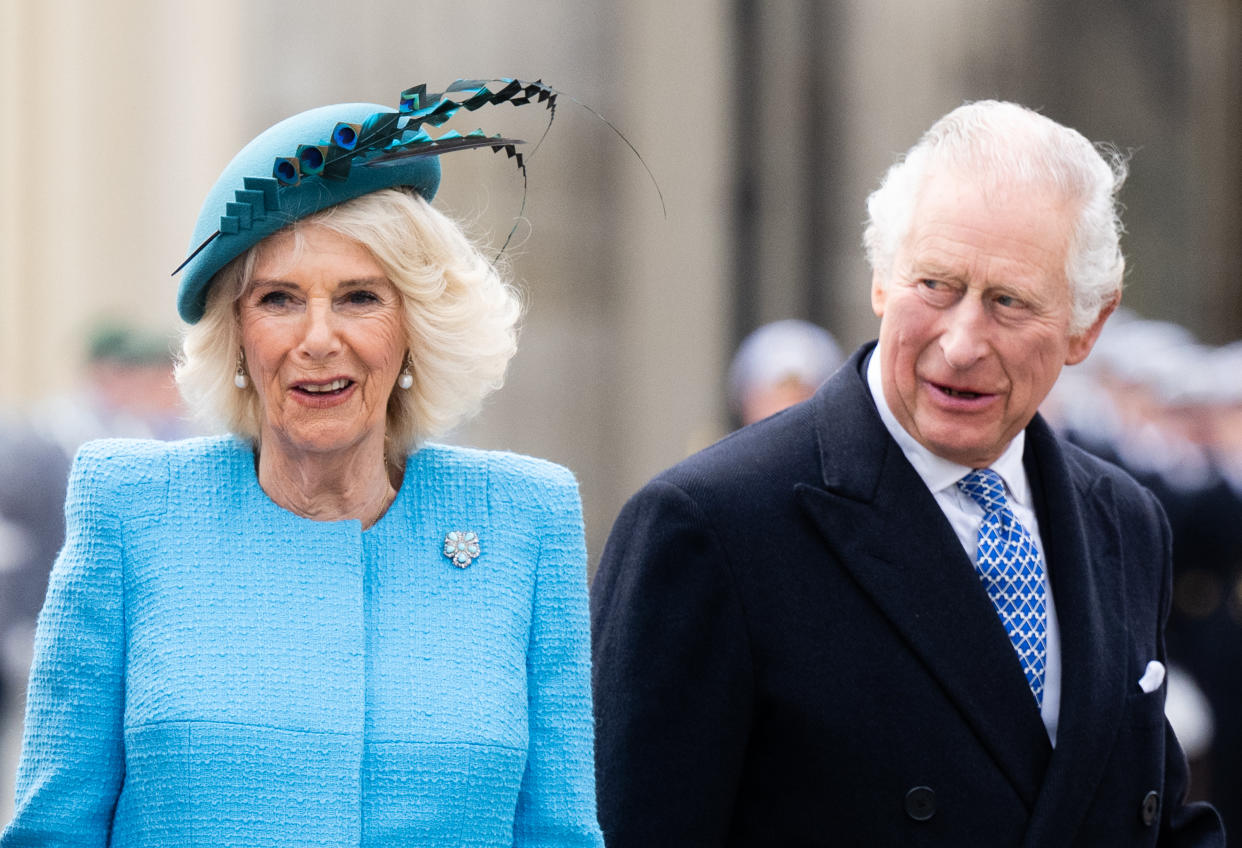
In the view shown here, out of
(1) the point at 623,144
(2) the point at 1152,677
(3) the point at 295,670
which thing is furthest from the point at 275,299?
(1) the point at 623,144

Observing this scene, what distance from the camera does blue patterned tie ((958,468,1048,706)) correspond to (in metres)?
3.01

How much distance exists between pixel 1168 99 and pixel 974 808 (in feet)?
35.2

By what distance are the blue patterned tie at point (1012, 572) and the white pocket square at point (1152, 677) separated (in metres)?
0.23

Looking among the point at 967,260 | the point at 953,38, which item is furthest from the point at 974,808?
the point at 953,38

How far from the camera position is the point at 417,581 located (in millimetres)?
2674

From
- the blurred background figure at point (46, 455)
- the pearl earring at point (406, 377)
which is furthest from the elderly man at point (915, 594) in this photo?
the blurred background figure at point (46, 455)

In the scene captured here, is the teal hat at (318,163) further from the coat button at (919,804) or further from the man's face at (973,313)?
the coat button at (919,804)

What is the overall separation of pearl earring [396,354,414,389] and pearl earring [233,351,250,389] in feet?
0.76

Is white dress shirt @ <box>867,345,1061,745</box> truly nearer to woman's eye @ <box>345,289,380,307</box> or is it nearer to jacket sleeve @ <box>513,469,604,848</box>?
jacket sleeve @ <box>513,469,604,848</box>

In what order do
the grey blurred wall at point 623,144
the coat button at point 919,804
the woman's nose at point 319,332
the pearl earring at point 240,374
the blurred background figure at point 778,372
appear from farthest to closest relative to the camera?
the grey blurred wall at point 623,144, the blurred background figure at point 778,372, the coat button at point 919,804, the pearl earring at point 240,374, the woman's nose at point 319,332

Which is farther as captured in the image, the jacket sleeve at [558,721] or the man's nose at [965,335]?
the man's nose at [965,335]

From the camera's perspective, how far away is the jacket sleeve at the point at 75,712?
2414 mm

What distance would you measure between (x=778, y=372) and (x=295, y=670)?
5.52 metres

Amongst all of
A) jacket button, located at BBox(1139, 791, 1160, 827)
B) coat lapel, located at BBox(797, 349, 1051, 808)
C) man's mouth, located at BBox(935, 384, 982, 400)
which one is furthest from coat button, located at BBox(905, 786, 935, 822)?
man's mouth, located at BBox(935, 384, 982, 400)
